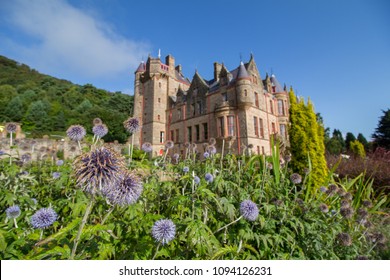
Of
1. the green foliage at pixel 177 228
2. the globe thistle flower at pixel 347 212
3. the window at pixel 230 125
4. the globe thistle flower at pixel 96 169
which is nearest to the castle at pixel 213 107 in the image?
the window at pixel 230 125

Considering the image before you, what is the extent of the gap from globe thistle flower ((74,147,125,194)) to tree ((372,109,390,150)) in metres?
33.4

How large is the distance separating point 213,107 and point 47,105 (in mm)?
33316

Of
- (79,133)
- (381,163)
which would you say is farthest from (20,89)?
(381,163)

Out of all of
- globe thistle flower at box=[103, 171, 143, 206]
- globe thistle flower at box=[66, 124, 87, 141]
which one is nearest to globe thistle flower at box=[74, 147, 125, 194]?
globe thistle flower at box=[103, 171, 143, 206]

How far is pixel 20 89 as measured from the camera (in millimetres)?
40688

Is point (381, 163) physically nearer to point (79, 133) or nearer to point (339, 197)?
point (339, 197)

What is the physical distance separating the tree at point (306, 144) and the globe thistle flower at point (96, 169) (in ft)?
17.5

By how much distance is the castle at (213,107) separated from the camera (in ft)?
68.7

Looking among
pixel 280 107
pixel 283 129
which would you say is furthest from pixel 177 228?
pixel 280 107

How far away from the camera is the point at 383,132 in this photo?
27.3 meters

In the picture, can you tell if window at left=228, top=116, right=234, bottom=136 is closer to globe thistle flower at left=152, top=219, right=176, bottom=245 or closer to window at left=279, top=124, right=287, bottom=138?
window at left=279, top=124, right=287, bottom=138

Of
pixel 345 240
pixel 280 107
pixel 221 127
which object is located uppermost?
pixel 280 107

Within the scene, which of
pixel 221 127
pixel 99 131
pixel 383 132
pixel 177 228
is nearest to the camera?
pixel 177 228

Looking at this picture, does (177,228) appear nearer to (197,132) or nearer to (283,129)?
(197,132)
